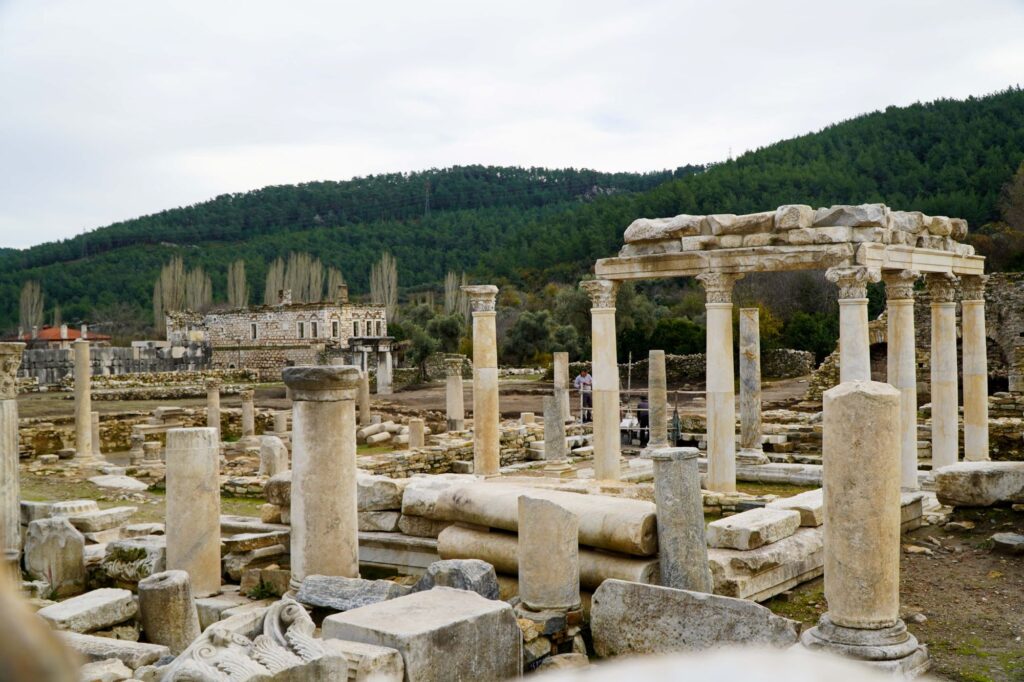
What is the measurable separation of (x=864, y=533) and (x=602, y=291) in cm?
838

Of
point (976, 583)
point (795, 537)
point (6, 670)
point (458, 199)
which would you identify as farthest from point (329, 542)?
point (458, 199)

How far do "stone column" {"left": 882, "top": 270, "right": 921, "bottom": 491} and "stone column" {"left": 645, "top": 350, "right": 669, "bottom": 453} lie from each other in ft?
18.7

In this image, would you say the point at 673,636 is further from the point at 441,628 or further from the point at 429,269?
the point at 429,269

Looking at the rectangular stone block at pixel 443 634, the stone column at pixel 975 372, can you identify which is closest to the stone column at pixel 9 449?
the rectangular stone block at pixel 443 634

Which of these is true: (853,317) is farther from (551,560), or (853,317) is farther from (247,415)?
(247,415)

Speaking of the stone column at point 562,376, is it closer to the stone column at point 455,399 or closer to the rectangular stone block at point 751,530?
the stone column at point 455,399

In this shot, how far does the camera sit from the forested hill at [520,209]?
61.8 m

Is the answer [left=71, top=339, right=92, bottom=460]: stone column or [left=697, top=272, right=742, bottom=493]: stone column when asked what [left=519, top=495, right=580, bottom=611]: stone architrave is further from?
[left=71, top=339, right=92, bottom=460]: stone column

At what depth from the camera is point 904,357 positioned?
47.6 feet

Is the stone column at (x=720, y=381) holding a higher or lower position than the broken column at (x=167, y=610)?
higher

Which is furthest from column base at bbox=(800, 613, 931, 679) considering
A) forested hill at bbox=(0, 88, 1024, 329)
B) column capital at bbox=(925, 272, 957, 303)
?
forested hill at bbox=(0, 88, 1024, 329)

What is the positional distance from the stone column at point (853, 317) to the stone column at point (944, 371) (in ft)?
9.67

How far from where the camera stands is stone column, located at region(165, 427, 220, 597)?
956 centimetres

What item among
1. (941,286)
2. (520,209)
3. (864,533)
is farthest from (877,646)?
(520,209)
